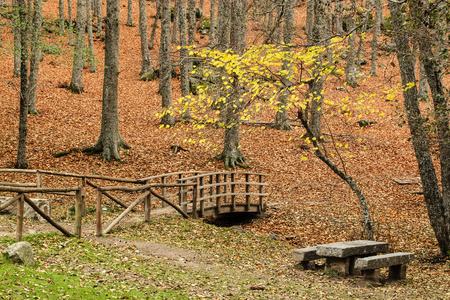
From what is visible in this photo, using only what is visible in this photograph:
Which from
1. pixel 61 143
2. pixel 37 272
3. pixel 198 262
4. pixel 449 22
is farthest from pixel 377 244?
pixel 61 143

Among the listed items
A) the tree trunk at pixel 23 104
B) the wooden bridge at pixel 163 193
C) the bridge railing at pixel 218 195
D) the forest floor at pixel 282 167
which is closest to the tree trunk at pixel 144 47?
the forest floor at pixel 282 167

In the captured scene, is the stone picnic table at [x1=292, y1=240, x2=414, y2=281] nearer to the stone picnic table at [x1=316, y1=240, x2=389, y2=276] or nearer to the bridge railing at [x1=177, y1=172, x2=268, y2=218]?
the stone picnic table at [x1=316, y1=240, x2=389, y2=276]

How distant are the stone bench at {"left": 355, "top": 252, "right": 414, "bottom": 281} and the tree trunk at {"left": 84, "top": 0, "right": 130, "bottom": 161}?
33.9 feet

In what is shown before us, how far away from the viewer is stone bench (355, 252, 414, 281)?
812 centimetres

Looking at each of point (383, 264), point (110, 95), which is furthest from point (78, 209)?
point (110, 95)

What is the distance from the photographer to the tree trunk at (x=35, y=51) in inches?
581

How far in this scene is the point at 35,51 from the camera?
1564 centimetres

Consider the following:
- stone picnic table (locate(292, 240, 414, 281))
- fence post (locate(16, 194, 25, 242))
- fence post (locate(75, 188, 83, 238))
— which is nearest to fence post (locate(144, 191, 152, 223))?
fence post (locate(75, 188, 83, 238))

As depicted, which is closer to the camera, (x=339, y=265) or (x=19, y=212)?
(x=19, y=212)

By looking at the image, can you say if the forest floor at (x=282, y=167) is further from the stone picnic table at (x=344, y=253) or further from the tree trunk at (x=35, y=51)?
the tree trunk at (x=35, y=51)

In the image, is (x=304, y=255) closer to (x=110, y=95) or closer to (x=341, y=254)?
(x=341, y=254)

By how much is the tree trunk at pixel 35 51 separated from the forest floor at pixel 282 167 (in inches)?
19.1

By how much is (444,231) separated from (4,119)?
17.5 metres

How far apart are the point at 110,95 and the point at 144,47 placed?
1186cm
